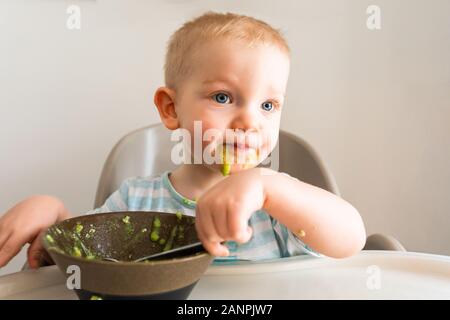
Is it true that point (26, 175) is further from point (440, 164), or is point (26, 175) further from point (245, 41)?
point (440, 164)

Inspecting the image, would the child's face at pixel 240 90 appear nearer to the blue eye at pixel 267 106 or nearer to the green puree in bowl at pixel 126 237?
the blue eye at pixel 267 106

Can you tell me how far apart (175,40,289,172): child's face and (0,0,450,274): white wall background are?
65 cm

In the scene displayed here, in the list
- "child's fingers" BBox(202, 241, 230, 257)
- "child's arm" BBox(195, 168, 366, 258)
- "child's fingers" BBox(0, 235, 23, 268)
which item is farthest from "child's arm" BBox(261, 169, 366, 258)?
"child's fingers" BBox(0, 235, 23, 268)

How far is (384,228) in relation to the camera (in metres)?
1.52

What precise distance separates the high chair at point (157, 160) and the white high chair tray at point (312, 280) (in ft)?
1.09

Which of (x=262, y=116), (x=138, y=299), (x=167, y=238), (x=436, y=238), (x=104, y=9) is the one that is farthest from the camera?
(x=436, y=238)

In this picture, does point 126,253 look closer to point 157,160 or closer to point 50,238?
point 50,238

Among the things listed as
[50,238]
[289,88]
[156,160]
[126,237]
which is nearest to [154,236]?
[126,237]

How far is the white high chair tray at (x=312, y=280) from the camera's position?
0.61 meters

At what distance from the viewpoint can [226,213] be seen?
1.65ft

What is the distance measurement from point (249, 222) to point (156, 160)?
0.40 m

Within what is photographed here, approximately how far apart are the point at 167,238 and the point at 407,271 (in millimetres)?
341
